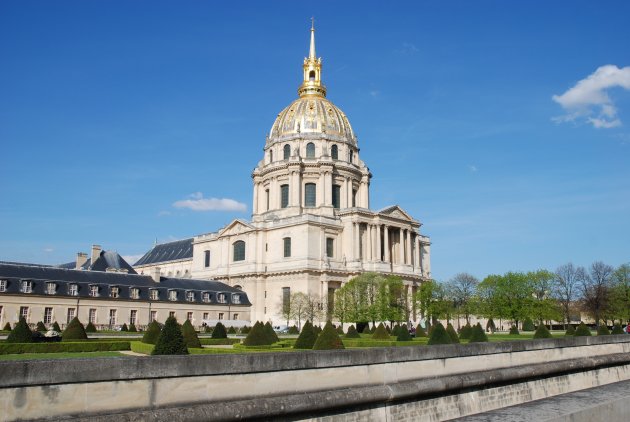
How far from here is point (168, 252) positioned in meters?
94.9

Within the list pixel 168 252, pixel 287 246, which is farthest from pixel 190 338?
pixel 168 252

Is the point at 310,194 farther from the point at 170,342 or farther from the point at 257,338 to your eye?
the point at 170,342

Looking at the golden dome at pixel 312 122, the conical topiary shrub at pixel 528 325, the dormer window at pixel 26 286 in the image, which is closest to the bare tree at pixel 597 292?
the conical topiary shrub at pixel 528 325

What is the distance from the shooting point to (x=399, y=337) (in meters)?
36.9

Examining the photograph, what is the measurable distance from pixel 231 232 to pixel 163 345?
55.7 metres

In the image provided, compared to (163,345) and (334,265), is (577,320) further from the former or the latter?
(163,345)

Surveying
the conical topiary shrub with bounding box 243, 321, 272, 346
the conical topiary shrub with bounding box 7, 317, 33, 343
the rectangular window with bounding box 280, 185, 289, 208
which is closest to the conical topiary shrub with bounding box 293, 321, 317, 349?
the conical topiary shrub with bounding box 243, 321, 272, 346

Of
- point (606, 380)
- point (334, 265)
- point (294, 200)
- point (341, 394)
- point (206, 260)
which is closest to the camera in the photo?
point (341, 394)

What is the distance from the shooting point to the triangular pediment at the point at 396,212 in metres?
70.6

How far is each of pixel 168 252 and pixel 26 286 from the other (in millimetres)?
45723

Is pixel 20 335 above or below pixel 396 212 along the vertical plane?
below

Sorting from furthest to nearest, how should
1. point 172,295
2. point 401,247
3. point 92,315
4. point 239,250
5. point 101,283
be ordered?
point 239,250 → point 401,247 → point 172,295 → point 101,283 → point 92,315

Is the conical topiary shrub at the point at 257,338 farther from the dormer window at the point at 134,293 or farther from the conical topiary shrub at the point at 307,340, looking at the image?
the dormer window at the point at 134,293

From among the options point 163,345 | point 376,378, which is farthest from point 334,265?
point 376,378
